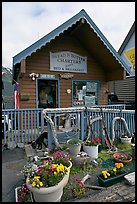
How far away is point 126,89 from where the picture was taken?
40.5ft

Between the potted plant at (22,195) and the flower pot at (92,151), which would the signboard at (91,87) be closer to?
the flower pot at (92,151)

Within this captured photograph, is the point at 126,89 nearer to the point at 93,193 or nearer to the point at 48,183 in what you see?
the point at 93,193

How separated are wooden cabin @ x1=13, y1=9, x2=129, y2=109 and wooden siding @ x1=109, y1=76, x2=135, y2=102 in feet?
14.3

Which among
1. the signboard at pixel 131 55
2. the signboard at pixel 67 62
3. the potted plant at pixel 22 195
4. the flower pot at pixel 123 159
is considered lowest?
the potted plant at pixel 22 195

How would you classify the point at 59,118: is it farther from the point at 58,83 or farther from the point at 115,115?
the point at 115,115

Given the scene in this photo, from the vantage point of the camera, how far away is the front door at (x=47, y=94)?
24.9 feet

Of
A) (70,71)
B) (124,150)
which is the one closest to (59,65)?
(70,71)

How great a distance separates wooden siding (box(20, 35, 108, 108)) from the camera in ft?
21.7

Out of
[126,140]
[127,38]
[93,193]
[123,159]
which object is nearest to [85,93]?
[126,140]

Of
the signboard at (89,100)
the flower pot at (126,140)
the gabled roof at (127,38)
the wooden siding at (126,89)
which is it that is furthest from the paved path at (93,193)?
the gabled roof at (127,38)

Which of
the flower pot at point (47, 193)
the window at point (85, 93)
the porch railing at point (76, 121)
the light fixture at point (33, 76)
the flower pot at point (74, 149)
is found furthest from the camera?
the window at point (85, 93)

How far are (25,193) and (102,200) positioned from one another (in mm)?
1235

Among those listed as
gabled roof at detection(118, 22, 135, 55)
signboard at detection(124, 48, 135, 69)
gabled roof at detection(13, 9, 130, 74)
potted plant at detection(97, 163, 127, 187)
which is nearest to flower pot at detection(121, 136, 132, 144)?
potted plant at detection(97, 163, 127, 187)

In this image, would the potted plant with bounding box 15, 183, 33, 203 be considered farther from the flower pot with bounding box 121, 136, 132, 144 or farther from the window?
the window
